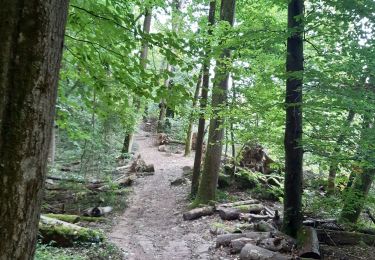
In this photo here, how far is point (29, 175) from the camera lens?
2146mm

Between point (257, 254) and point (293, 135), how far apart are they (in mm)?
2904

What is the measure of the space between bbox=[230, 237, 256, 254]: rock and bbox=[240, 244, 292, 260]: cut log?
47cm

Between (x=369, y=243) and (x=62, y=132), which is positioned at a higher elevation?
(x=62, y=132)

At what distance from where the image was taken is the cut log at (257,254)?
660cm

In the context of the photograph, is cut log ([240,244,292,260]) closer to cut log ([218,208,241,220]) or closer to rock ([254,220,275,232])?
rock ([254,220,275,232])

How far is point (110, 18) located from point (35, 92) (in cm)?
287

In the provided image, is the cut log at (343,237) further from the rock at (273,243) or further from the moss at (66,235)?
the moss at (66,235)

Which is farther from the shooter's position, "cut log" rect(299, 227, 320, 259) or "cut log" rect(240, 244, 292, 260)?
"cut log" rect(299, 227, 320, 259)

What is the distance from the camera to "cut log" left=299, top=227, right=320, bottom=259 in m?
7.01

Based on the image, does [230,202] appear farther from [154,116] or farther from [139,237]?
[154,116]

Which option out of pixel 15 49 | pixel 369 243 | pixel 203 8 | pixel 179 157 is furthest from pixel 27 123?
pixel 179 157

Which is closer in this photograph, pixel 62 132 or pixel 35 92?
pixel 35 92

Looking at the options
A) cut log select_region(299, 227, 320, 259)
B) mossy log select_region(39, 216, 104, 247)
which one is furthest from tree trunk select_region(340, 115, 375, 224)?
mossy log select_region(39, 216, 104, 247)

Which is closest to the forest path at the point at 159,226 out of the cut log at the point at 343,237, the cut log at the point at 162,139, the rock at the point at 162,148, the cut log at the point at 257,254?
the cut log at the point at 257,254
